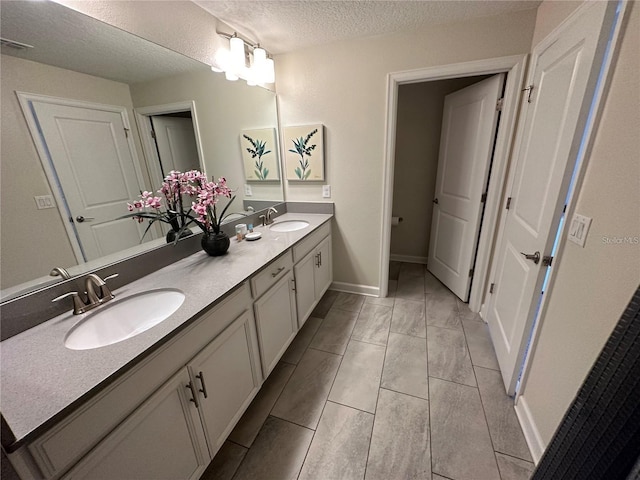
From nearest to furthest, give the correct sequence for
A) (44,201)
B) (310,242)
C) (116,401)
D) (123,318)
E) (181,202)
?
(116,401) < (44,201) < (123,318) < (181,202) < (310,242)

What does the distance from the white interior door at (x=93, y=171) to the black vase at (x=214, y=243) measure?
1.03ft

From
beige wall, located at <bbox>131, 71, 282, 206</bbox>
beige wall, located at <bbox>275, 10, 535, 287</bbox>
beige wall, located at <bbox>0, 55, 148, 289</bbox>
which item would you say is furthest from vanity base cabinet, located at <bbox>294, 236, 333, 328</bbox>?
beige wall, located at <bbox>0, 55, 148, 289</bbox>

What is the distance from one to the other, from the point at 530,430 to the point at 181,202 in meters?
2.18

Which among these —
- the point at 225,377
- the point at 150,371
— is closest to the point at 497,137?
the point at 225,377

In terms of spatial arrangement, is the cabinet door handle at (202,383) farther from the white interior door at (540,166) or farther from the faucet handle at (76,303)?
the white interior door at (540,166)

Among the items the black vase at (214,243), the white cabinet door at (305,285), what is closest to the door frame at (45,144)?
the black vase at (214,243)

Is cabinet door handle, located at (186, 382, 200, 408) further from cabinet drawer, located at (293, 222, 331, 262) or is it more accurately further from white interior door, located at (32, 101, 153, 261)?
cabinet drawer, located at (293, 222, 331, 262)

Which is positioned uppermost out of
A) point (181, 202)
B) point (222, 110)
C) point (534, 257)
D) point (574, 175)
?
point (222, 110)

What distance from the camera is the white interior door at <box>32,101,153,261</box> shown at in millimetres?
1000

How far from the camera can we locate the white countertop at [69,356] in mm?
621

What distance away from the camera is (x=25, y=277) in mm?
934

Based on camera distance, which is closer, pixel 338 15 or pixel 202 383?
pixel 202 383

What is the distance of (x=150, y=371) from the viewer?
82cm

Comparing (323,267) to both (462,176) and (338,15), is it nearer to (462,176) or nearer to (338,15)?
(462,176)
